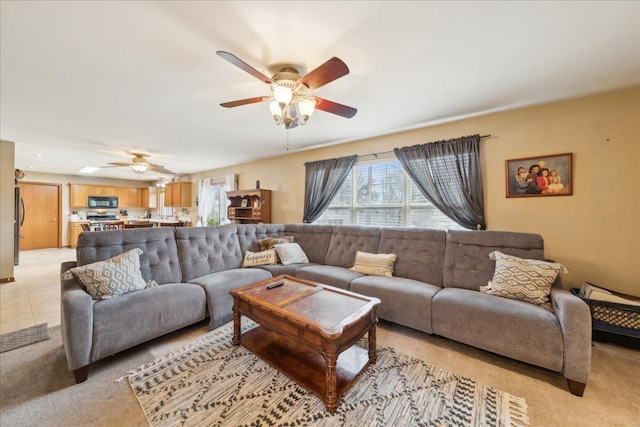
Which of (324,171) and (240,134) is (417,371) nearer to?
(324,171)

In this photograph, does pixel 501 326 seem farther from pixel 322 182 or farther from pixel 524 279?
pixel 322 182

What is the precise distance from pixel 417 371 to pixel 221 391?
4.61 ft

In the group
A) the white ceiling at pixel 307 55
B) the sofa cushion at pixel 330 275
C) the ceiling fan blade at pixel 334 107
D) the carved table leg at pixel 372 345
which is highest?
the white ceiling at pixel 307 55

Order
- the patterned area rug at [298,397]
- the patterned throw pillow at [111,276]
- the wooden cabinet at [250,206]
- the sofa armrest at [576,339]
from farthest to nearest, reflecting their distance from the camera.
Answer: the wooden cabinet at [250,206] → the patterned throw pillow at [111,276] → the sofa armrest at [576,339] → the patterned area rug at [298,397]

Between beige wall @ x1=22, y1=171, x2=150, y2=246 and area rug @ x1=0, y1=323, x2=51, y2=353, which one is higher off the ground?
beige wall @ x1=22, y1=171, x2=150, y2=246

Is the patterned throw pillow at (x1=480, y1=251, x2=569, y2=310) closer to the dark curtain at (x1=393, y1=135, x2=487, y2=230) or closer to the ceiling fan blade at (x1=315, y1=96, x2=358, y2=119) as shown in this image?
the dark curtain at (x1=393, y1=135, x2=487, y2=230)

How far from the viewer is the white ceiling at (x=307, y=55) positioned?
146 cm

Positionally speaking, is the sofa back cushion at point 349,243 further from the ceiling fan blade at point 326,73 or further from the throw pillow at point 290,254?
the ceiling fan blade at point 326,73

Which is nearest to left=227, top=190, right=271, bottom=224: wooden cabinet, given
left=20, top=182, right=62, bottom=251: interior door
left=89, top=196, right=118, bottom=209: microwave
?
left=89, top=196, right=118, bottom=209: microwave

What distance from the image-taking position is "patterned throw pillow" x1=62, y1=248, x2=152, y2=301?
1977mm

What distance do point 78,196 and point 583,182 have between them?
1141cm

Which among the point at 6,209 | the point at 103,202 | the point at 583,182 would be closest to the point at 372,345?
the point at 583,182

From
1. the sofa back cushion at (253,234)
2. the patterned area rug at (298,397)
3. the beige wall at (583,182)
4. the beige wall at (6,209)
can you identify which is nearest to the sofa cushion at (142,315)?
the patterned area rug at (298,397)

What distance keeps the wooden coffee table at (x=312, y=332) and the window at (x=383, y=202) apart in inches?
76.4
